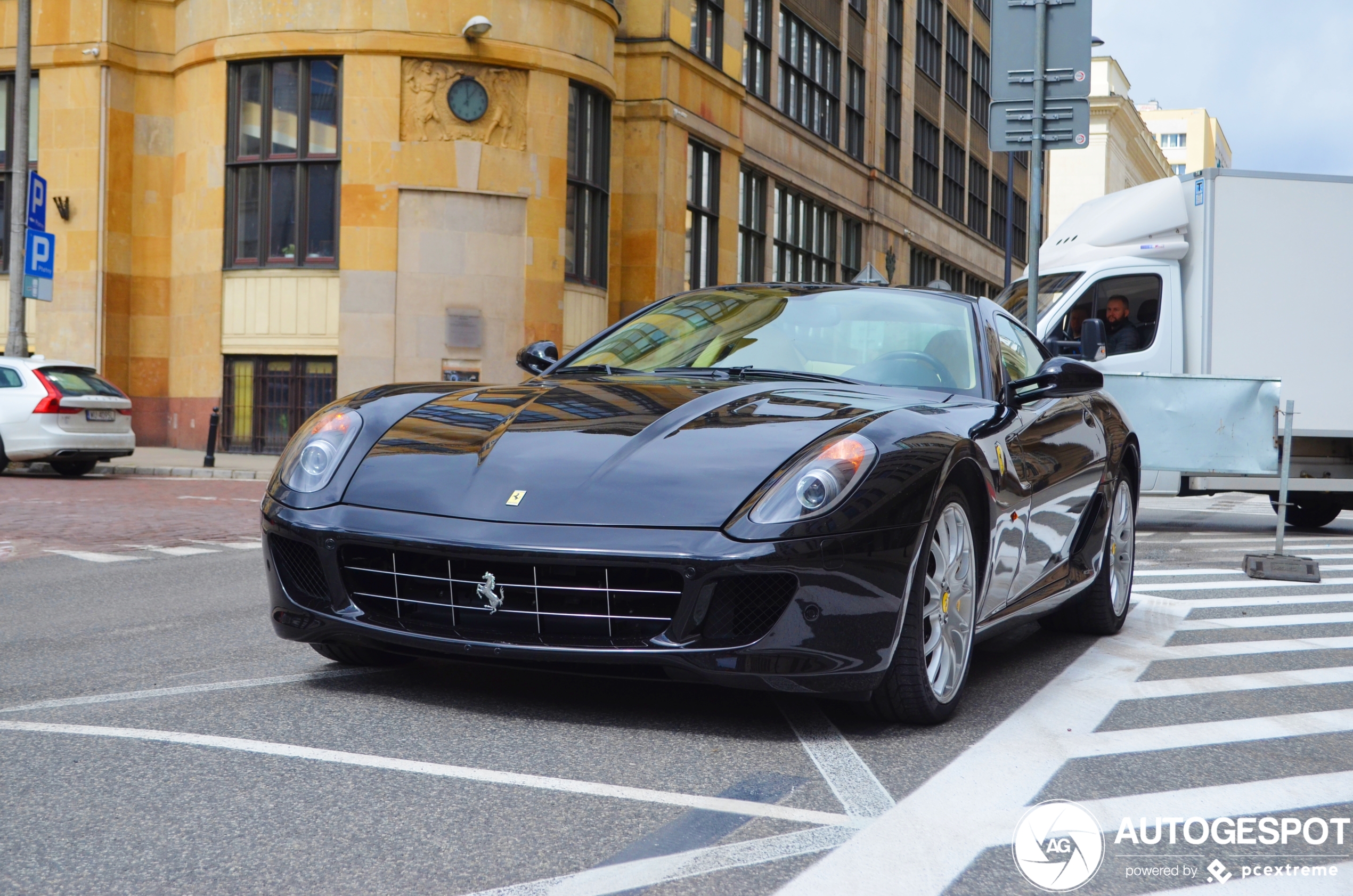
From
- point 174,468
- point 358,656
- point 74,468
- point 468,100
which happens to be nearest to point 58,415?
point 74,468

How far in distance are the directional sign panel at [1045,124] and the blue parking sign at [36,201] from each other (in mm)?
14365

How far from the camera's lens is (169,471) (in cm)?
1939

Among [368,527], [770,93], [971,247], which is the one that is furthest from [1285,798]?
[971,247]

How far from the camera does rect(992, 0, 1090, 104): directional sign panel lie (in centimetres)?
1341

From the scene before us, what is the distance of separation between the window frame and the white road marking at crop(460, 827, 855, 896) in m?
26.1

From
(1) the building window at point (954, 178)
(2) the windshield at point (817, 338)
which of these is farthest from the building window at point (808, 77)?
(2) the windshield at point (817, 338)

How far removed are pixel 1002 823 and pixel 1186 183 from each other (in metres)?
11.1

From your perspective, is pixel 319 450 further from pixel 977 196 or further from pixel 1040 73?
pixel 977 196

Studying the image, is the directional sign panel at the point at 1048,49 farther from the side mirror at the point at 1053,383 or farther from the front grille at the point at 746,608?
the front grille at the point at 746,608

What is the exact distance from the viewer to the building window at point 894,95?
4203 centimetres

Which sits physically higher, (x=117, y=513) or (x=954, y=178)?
(x=954, y=178)

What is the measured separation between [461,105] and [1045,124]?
1238 centimetres

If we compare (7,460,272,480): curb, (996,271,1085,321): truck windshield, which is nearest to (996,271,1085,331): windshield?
(996,271,1085,321): truck windshield

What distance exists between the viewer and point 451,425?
425cm
